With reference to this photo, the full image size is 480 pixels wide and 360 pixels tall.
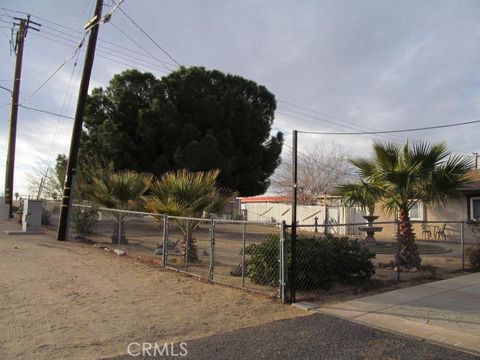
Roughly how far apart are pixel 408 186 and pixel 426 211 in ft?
44.5

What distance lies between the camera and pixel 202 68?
1085 inches

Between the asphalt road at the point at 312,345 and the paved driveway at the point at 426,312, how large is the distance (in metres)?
0.35

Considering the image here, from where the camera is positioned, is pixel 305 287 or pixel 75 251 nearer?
pixel 305 287

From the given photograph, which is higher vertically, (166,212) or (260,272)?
(166,212)

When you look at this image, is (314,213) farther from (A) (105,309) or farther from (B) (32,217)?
(A) (105,309)

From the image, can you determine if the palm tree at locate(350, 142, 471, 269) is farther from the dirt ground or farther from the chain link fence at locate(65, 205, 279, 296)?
the dirt ground

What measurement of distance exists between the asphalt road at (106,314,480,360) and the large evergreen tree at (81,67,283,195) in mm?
19174

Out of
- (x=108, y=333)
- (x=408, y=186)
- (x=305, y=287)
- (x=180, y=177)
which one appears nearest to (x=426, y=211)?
(x=408, y=186)

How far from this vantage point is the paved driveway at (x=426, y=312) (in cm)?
595

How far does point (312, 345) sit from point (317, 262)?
324 cm

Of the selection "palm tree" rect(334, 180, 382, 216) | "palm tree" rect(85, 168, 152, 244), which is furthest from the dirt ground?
"palm tree" rect(85, 168, 152, 244)

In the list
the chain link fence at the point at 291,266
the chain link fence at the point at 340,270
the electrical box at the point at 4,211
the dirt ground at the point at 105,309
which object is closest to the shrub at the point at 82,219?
the chain link fence at the point at 291,266

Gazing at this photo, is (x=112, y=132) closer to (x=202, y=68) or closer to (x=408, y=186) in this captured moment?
(x=202, y=68)

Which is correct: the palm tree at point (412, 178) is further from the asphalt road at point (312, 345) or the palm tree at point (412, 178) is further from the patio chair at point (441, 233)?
the patio chair at point (441, 233)
